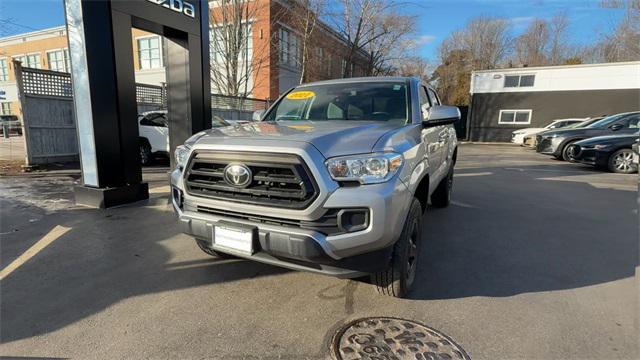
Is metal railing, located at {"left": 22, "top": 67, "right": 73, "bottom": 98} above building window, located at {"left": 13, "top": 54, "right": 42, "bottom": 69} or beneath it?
beneath

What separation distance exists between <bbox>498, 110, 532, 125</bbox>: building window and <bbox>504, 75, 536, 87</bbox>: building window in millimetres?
1738

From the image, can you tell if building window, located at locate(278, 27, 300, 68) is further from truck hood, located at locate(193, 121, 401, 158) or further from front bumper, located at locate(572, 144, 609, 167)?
truck hood, located at locate(193, 121, 401, 158)

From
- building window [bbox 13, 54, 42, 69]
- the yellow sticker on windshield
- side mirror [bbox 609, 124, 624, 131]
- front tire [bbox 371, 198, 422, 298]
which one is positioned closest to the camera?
front tire [bbox 371, 198, 422, 298]

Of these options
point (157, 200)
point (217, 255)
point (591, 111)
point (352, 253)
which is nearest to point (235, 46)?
point (157, 200)

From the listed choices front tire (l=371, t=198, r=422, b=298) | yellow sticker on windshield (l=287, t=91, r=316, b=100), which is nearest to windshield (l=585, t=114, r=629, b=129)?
yellow sticker on windshield (l=287, t=91, r=316, b=100)

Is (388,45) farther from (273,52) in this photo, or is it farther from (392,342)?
(392,342)

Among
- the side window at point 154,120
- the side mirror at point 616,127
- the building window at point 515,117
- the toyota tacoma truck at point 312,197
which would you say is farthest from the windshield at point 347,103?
the building window at point 515,117

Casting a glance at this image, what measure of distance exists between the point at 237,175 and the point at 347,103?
1.62 meters

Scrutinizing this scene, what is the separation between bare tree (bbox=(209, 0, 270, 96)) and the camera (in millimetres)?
18281

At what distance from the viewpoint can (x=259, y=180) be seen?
2287 mm

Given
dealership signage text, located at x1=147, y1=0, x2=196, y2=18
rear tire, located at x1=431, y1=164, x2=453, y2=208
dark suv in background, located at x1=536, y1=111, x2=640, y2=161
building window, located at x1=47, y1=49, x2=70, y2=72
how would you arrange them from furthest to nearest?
building window, located at x1=47, y1=49, x2=70, y2=72, dark suv in background, located at x1=536, y1=111, x2=640, y2=161, dealership signage text, located at x1=147, y1=0, x2=196, y2=18, rear tire, located at x1=431, y1=164, x2=453, y2=208

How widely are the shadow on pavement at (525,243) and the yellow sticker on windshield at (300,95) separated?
6.87ft

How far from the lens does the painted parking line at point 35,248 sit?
3084mm

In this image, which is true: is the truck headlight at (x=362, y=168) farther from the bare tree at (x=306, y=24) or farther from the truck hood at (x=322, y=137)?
the bare tree at (x=306, y=24)
